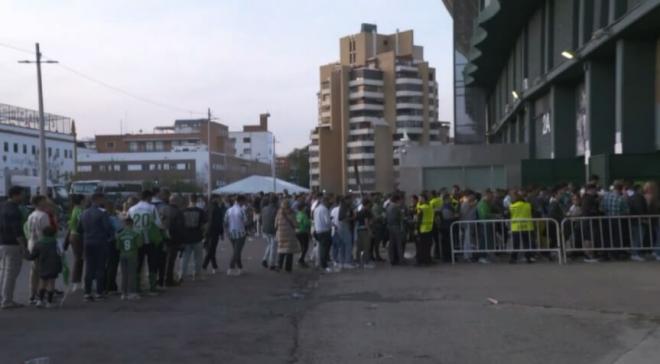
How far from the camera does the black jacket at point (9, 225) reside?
42.0ft

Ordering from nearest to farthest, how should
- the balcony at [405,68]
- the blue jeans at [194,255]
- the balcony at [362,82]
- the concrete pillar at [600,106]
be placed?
1. the blue jeans at [194,255]
2. the concrete pillar at [600,106]
3. the balcony at [362,82]
4. the balcony at [405,68]

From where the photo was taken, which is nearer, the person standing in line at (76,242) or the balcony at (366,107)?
the person standing in line at (76,242)

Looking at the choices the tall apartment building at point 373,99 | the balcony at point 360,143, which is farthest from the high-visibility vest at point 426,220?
the balcony at point 360,143

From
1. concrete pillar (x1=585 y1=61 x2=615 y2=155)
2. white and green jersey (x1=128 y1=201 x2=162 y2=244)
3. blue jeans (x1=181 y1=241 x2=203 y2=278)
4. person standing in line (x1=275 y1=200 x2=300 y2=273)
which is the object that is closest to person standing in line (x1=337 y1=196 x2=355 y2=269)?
person standing in line (x1=275 y1=200 x2=300 y2=273)

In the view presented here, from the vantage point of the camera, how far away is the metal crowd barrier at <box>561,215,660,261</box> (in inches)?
720

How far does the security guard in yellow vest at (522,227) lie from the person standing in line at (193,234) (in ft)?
23.3

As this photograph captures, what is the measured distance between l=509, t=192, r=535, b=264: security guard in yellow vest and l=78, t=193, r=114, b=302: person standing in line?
9414 mm

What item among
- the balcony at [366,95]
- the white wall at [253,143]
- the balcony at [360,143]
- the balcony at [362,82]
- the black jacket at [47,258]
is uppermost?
the balcony at [362,82]

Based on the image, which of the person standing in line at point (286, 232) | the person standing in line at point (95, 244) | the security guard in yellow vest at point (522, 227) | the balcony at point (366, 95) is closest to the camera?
the person standing in line at point (95, 244)

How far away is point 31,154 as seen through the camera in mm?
82375

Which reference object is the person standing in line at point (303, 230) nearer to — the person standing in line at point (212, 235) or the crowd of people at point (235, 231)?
the crowd of people at point (235, 231)

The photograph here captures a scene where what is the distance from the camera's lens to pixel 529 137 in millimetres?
42000

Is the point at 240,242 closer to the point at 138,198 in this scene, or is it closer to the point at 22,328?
the point at 138,198

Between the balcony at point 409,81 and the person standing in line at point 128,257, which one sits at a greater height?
the balcony at point 409,81
